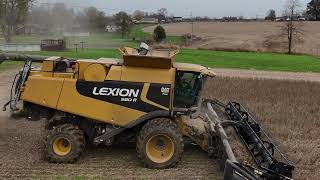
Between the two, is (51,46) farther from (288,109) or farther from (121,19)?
(288,109)

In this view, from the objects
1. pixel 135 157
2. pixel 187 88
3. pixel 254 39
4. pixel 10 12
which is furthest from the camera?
pixel 254 39

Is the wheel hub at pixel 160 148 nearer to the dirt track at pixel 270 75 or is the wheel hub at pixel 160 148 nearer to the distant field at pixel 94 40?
the distant field at pixel 94 40

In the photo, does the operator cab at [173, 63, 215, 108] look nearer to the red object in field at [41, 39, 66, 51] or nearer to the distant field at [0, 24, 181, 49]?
the distant field at [0, 24, 181, 49]

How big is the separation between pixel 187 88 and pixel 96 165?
89.1 inches

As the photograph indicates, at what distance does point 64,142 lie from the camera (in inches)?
403

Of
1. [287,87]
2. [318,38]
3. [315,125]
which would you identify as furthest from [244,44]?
[315,125]

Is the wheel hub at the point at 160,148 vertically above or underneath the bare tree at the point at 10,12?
underneath

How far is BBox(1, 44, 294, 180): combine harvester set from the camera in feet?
32.8

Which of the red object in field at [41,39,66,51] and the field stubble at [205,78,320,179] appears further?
the red object in field at [41,39,66,51]

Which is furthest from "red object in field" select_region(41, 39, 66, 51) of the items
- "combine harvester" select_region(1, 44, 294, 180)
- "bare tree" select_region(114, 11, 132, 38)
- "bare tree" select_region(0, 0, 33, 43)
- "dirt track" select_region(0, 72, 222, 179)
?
"combine harvester" select_region(1, 44, 294, 180)

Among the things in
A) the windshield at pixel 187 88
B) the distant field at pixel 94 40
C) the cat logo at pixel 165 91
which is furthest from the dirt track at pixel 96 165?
the distant field at pixel 94 40

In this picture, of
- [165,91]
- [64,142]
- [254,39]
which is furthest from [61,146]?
[254,39]

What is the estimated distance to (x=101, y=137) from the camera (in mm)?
10258

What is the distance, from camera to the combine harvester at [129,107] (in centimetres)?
1001
